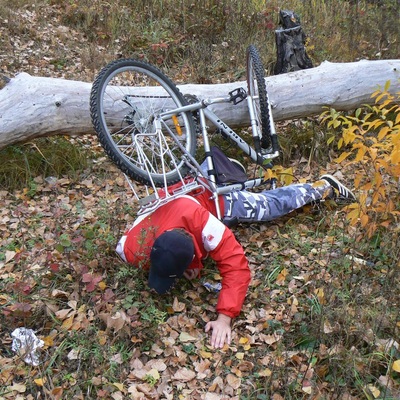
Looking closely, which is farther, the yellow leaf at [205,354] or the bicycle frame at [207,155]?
the bicycle frame at [207,155]

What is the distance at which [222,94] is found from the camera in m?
5.56

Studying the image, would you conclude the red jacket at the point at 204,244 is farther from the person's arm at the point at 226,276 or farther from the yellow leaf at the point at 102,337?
the yellow leaf at the point at 102,337

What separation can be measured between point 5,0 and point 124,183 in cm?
465

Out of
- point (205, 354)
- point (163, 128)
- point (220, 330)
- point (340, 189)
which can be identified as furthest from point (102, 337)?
point (340, 189)

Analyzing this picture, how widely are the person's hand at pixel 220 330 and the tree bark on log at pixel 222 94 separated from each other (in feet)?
7.70

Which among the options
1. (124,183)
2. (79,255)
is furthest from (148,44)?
(79,255)

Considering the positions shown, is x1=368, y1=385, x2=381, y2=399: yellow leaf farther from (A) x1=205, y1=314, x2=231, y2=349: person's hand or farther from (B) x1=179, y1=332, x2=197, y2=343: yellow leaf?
(B) x1=179, y1=332, x2=197, y2=343: yellow leaf

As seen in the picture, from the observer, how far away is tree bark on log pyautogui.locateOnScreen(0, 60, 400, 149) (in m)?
4.98

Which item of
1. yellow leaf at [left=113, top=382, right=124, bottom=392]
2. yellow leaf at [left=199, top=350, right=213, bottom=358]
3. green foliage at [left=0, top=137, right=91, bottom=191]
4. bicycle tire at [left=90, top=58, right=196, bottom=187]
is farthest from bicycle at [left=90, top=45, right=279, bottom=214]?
yellow leaf at [left=113, top=382, right=124, bottom=392]

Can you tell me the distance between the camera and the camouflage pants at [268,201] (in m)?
4.41

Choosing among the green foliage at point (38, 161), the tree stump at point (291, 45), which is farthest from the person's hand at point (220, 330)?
the tree stump at point (291, 45)

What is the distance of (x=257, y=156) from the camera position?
5.07 meters

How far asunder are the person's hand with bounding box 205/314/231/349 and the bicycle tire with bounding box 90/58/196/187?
1.15 m

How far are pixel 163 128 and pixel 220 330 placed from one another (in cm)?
216
